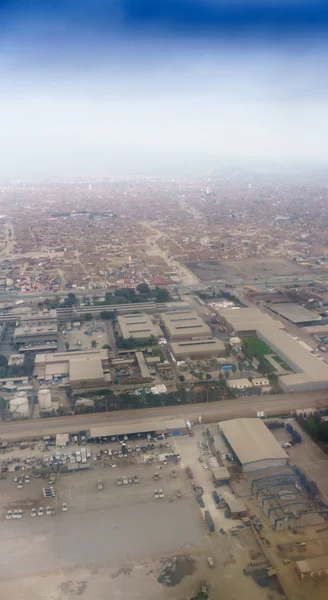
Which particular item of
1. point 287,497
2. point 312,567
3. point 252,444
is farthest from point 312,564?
point 252,444

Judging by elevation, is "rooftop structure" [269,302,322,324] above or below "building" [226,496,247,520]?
above

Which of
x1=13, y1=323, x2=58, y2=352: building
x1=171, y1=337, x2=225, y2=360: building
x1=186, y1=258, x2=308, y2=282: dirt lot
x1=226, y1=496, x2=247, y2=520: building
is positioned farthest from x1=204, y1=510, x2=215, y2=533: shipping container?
x1=186, y1=258, x2=308, y2=282: dirt lot

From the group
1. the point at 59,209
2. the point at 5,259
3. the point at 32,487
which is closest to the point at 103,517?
the point at 32,487

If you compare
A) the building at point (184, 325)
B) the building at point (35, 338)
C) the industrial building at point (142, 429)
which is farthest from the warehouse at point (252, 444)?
the building at point (35, 338)

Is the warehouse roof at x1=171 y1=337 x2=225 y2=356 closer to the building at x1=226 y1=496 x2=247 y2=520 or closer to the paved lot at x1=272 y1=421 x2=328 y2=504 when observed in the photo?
the paved lot at x1=272 y1=421 x2=328 y2=504

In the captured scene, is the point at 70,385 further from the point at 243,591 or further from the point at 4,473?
the point at 243,591
